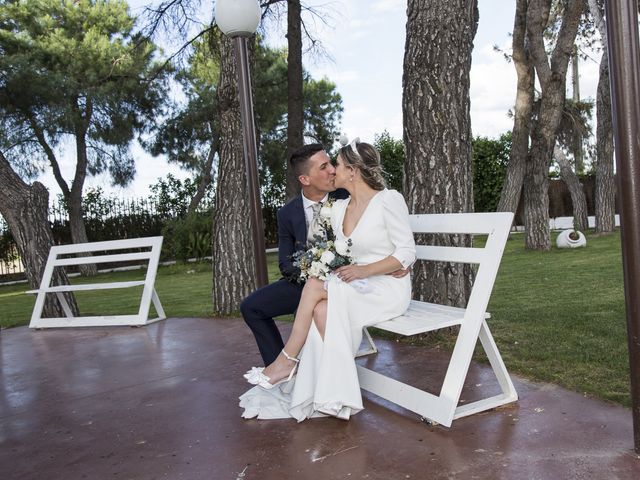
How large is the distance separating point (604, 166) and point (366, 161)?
1400 centimetres

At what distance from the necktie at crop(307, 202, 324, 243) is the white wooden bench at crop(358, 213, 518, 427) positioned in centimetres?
76

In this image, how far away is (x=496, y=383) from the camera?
391 centimetres

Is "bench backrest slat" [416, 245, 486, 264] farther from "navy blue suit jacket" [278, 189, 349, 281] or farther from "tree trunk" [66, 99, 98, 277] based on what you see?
"tree trunk" [66, 99, 98, 277]

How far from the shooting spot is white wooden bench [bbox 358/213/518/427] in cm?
321

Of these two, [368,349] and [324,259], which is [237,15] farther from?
[368,349]

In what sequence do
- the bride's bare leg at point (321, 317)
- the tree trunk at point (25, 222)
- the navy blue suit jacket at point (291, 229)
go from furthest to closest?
the tree trunk at point (25, 222) < the navy blue suit jacket at point (291, 229) < the bride's bare leg at point (321, 317)

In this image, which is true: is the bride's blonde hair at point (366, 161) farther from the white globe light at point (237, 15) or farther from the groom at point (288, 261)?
the white globe light at point (237, 15)

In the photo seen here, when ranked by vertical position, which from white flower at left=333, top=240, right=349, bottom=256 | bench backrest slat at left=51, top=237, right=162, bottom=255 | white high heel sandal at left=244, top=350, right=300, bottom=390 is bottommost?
white high heel sandal at left=244, top=350, right=300, bottom=390

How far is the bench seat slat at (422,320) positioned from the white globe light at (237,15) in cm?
294

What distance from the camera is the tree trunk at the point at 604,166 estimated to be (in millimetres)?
15795

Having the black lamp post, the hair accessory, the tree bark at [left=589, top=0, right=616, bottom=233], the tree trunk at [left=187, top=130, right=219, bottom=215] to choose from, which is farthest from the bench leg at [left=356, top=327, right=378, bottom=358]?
the tree trunk at [left=187, top=130, right=219, bottom=215]

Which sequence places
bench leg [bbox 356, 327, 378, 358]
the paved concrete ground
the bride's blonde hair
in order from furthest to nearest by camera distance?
bench leg [bbox 356, 327, 378, 358] → the bride's blonde hair → the paved concrete ground

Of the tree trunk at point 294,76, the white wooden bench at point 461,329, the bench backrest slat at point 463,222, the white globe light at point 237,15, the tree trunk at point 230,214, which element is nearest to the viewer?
the white wooden bench at point 461,329

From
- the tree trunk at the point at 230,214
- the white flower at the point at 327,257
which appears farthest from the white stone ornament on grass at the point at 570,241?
the white flower at the point at 327,257
